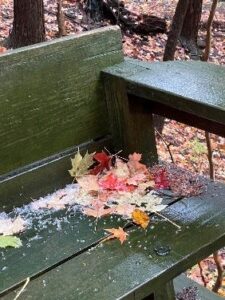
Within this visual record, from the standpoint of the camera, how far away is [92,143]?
7.75 feet

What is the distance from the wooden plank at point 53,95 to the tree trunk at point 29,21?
4.52 m

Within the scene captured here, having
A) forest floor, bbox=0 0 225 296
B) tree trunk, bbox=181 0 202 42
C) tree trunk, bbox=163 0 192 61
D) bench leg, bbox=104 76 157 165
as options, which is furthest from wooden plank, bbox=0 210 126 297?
tree trunk, bbox=181 0 202 42

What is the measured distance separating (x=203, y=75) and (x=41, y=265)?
3.27 feet

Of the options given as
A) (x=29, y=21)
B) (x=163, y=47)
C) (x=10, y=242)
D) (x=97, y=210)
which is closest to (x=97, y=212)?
(x=97, y=210)

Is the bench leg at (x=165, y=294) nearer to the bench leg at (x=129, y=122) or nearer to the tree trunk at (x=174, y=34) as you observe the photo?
the bench leg at (x=129, y=122)

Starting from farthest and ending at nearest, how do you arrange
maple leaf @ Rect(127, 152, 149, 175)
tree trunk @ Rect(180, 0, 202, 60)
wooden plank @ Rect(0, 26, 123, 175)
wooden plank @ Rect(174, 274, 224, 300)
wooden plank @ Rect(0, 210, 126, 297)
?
1. tree trunk @ Rect(180, 0, 202, 60)
2. wooden plank @ Rect(174, 274, 224, 300)
3. maple leaf @ Rect(127, 152, 149, 175)
4. wooden plank @ Rect(0, 26, 123, 175)
5. wooden plank @ Rect(0, 210, 126, 297)

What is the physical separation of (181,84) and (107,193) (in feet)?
1.78

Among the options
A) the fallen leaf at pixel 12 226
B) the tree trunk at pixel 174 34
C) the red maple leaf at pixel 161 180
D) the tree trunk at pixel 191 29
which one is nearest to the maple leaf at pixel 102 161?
the red maple leaf at pixel 161 180

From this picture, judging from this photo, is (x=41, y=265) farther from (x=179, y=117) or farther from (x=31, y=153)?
(x=179, y=117)

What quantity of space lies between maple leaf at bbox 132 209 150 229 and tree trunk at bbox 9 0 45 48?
16.6 feet

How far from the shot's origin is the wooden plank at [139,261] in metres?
1.59

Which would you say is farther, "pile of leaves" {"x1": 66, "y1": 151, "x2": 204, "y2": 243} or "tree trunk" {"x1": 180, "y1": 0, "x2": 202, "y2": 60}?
"tree trunk" {"x1": 180, "y1": 0, "x2": 202, "y2": 60}

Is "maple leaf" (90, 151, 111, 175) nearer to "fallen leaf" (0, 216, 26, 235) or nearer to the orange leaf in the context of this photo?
the orange leaf

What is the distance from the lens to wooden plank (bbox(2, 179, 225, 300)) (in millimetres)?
1586
